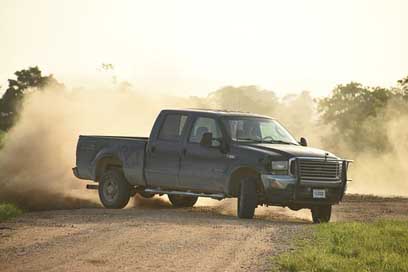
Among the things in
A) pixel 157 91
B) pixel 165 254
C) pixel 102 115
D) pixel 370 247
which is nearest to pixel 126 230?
pixel 165 254

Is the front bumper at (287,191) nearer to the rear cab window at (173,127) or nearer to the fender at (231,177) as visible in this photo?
the fender at (231,177)

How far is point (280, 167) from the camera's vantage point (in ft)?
57.7

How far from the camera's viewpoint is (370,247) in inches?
576

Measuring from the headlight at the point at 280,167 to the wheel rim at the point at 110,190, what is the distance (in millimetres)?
4241

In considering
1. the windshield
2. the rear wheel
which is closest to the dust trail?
the rear wheel

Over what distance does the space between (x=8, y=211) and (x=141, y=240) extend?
7027mm

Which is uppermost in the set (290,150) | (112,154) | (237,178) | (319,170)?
(290,150)

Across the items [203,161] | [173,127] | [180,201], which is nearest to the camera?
[203,161]

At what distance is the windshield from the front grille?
118cm

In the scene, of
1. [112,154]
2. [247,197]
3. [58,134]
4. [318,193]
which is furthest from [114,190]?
[58,134]

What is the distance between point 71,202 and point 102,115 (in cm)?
858

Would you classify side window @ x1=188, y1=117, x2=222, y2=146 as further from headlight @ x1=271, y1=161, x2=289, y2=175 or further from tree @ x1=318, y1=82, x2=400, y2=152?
tree @ x1=318, y1=82, x2=400, y2=152

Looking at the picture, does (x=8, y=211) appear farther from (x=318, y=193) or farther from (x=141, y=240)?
(x=141, y=240)

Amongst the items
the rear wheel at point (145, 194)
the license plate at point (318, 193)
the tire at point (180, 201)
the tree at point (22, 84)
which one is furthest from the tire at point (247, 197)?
the tree at point (22, 84)
